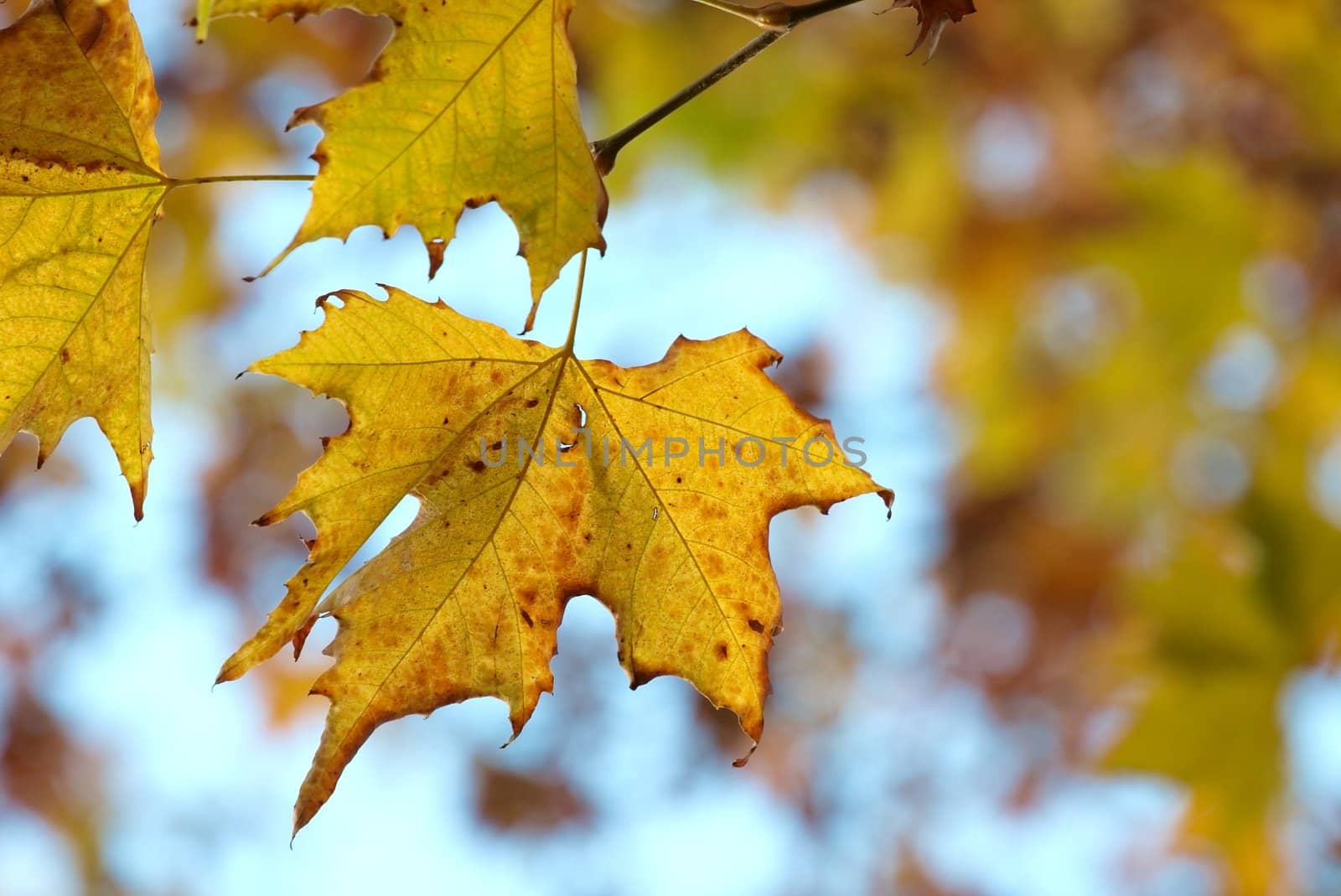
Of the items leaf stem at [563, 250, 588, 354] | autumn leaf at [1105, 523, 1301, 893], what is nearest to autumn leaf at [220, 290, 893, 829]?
leaf stem at [563, 250, 588, 354]

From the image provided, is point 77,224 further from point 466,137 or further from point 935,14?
point 935,14

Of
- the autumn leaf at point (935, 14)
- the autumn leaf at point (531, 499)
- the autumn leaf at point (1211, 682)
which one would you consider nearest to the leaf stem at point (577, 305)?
the autumn leaf at point (531, 499)

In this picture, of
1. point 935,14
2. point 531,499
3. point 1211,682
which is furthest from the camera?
point 1211,682

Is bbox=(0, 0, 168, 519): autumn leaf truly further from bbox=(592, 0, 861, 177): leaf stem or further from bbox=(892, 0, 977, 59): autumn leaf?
bbox=(892, 0, 977, 59): autumn leaf

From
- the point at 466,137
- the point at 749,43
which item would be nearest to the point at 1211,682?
the point at 749,43

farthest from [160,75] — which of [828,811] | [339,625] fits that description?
[828,811]
